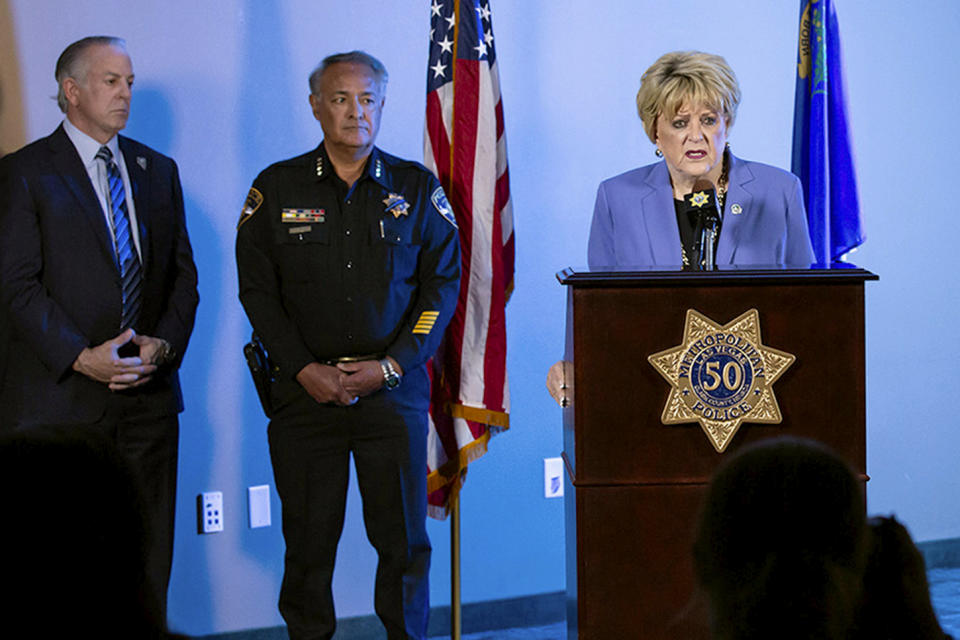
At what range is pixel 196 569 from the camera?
3.83 meters

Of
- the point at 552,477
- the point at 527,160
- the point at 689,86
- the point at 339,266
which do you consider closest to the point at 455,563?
the point at 552,477

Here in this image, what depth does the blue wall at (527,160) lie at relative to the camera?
3.74 m

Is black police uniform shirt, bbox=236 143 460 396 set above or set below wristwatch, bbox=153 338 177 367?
above

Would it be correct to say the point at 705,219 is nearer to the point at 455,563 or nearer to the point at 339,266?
the point at 339,266

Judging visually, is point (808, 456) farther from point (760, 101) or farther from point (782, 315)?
point (760, 101)

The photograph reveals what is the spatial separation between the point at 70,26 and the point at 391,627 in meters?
2.12

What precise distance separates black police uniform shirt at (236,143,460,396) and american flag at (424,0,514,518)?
211 millimetres

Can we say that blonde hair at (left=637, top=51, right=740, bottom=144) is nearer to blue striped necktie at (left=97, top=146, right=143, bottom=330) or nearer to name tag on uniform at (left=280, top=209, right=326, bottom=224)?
name tag on uniform at (left=280, top=209, right=326, bottom=224)

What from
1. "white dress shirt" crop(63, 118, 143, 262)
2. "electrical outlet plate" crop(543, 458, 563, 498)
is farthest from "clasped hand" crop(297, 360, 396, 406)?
"electrical outlet plate" crop(543, 458, 563, 498)

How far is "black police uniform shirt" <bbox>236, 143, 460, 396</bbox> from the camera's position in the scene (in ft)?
10.4

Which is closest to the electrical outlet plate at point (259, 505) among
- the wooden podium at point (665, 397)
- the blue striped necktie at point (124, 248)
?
the blue striped necktie at point (124, 248)

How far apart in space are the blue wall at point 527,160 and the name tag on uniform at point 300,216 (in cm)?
66

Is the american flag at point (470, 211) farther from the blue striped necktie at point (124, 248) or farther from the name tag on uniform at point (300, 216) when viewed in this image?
the blue striped necktie at point (124, 248)

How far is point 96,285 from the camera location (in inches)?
122
